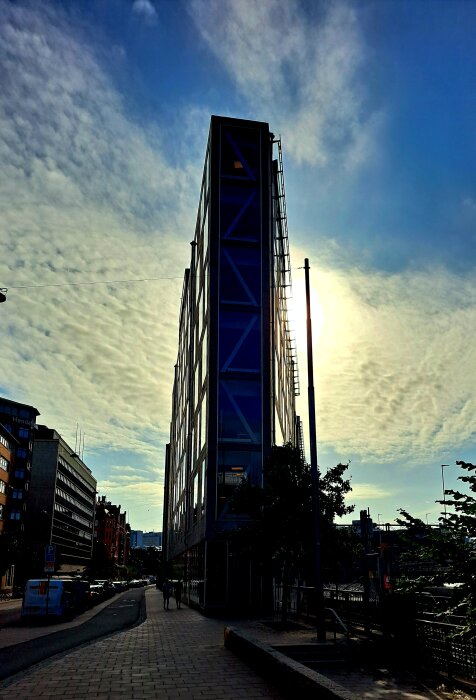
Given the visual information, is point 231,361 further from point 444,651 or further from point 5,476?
point 5,476

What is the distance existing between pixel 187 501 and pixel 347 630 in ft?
102

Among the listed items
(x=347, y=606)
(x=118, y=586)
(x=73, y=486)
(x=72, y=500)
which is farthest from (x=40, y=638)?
(x=73, y=486)

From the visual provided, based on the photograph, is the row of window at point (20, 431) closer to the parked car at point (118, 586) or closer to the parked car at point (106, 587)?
the parked car at point (118, 586)

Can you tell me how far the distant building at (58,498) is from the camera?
100m

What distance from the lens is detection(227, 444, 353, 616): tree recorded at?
21688mm

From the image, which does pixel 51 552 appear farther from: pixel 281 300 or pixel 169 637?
pixel 281 300

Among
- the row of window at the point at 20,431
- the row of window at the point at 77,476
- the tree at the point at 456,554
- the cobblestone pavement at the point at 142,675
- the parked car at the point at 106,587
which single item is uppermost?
the row of window at the point at 20,431

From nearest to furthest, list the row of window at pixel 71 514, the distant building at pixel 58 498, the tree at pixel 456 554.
→ 1. the tree at pixel 456 554
2. the distant building at pixel 58 498
3. the row of window at pixel 71 514

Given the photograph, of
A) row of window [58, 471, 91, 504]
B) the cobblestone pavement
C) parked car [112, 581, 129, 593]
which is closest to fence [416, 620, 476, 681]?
the cobblestone pavement

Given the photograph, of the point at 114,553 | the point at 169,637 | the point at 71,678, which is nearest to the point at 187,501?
the point at 169,637

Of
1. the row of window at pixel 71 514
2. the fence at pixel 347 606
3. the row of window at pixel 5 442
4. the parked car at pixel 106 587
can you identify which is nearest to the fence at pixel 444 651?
the fence at pixel 347 606

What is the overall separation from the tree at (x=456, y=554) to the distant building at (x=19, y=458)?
80132mm

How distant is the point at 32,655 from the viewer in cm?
1506

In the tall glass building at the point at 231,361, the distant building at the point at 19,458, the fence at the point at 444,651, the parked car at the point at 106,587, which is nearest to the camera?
the fence at the point at 444,651
